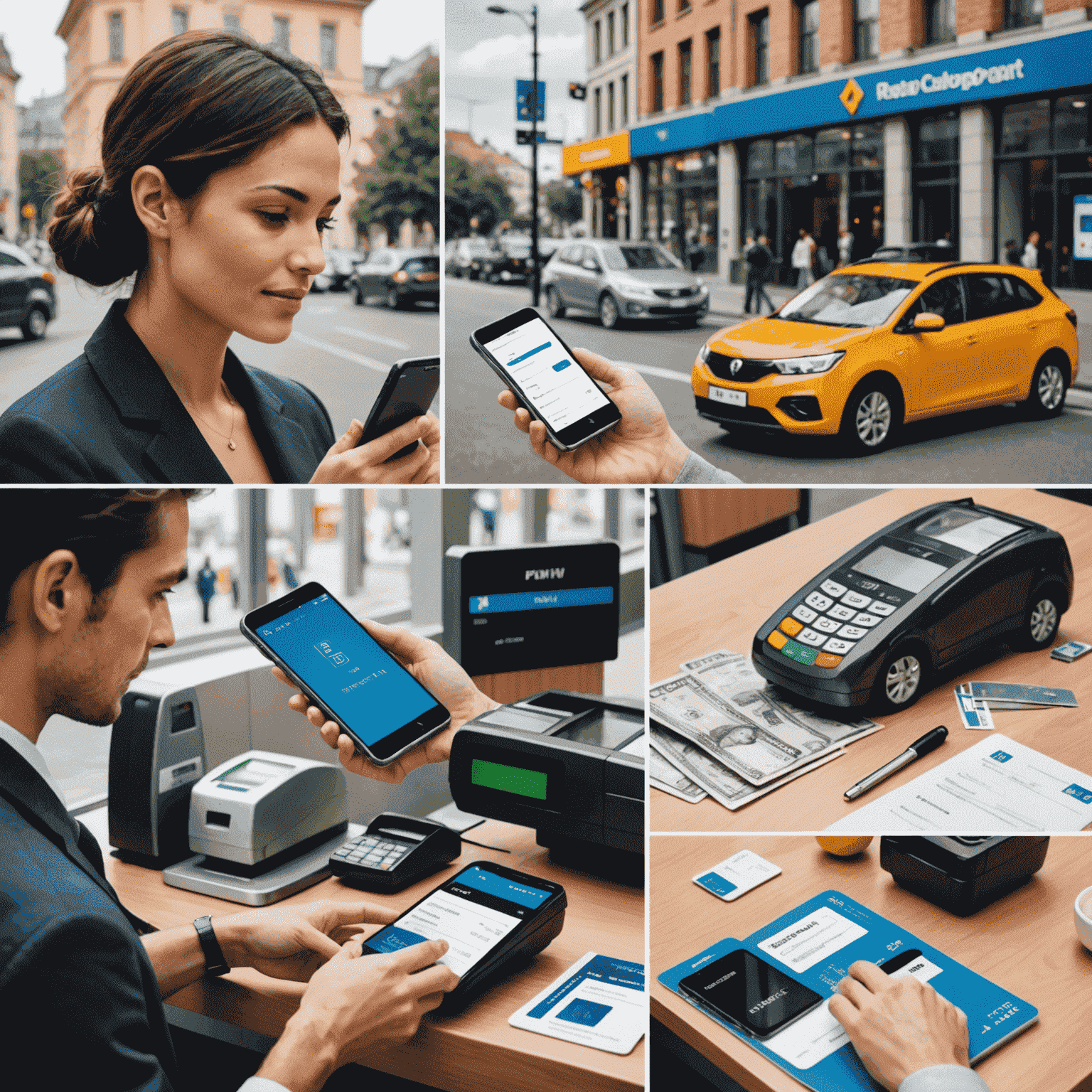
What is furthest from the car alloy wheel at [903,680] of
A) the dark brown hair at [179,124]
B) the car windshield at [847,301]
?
the dark brown hair at [179,124]

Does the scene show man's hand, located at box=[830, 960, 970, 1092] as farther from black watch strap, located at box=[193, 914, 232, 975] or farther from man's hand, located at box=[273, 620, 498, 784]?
black watch strap, located at box=[193, 914, 232, 975]

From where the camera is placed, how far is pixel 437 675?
2.22 metres

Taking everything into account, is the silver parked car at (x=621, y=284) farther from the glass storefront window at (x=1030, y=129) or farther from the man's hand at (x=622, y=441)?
the glass storefront window at (x=1030, y=129)

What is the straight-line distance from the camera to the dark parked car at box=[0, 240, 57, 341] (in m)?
1.75

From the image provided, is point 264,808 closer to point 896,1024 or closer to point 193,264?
point 193,264

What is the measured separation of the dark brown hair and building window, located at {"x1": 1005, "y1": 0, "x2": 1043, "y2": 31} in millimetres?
1008

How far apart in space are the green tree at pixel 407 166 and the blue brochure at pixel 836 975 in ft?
4.21

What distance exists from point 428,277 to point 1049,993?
4.86 ft

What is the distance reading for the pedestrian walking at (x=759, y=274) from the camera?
1.84 metres

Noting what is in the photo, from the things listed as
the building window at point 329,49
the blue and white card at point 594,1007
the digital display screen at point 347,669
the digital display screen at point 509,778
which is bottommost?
the blue and white card at point 594,1007

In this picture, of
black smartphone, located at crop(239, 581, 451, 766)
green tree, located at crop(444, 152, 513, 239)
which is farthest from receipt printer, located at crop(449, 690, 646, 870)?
green tree, located at crop(444, 152, 513, 239)

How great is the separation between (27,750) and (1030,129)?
171 centimetres

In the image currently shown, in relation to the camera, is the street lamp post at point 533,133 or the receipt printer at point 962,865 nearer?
the street lamp post at point 533,133

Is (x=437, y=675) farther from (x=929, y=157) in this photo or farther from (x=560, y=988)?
(x=929, y=157)
